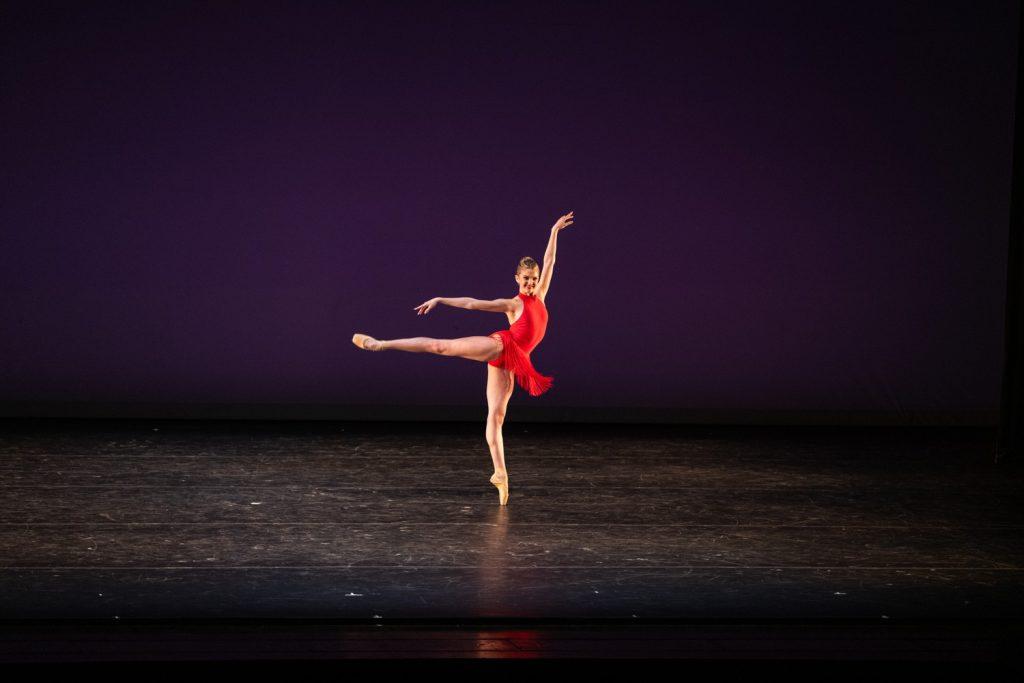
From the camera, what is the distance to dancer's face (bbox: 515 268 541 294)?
4281mm

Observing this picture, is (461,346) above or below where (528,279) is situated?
below

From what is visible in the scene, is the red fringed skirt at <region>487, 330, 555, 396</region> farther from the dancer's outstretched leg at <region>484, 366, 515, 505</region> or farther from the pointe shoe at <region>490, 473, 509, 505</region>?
the pointe shoe at <region>490, 473, 509, 505</region>

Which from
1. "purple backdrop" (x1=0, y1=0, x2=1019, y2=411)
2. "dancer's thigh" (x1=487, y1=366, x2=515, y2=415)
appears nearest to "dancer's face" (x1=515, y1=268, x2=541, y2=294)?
"dancer's thigh" (x1=487, y1=366, x2=515, y2=415)

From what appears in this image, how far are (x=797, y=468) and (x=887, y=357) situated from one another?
2173mm

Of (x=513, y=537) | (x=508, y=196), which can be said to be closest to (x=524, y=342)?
(x=513, y=537)

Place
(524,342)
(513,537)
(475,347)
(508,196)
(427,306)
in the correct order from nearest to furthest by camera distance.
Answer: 1. (513,537)
2. (427,306)
3. (475,347)
4. (524,342)
5. (508,196)

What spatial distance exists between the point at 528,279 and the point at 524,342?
0.26 meters

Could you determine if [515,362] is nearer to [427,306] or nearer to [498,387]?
[498,387]

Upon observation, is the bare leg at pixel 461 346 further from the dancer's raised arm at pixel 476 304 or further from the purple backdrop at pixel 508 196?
the purple backdrop at pixel 508 196

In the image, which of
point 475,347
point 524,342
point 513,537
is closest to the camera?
point 513,537

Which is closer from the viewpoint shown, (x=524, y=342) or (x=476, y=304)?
(x=476, y=304)

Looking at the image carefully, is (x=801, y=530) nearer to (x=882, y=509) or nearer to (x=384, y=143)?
(x=882, y=509)

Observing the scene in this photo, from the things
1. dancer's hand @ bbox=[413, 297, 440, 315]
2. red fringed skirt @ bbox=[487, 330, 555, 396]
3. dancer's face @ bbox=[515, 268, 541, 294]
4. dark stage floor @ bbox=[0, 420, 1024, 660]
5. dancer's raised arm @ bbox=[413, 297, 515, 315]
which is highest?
dancer's face @ bbox=[515, 268, 541, 294]

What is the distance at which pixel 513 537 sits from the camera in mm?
3840
